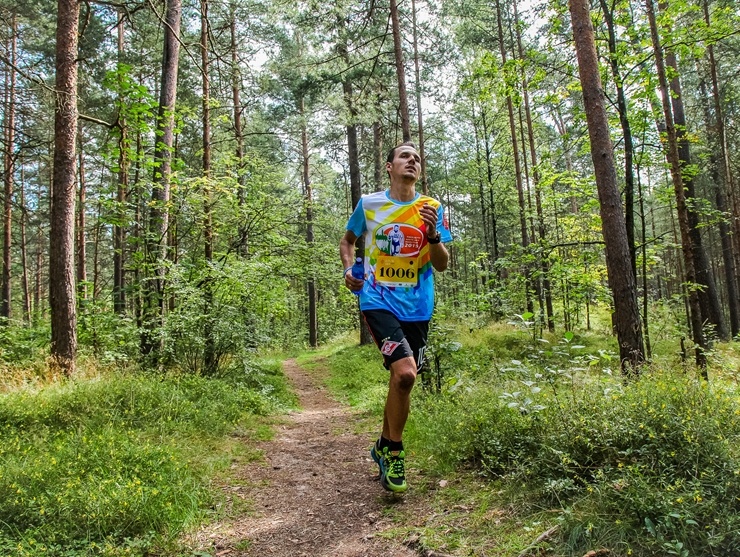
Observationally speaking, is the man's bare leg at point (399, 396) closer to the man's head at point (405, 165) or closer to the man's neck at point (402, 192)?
the man's neck at point (402, 192)

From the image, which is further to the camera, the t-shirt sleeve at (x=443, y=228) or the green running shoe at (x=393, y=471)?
the t-shirt sleeve at (x=443, y=228)

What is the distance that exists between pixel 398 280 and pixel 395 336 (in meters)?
0.43

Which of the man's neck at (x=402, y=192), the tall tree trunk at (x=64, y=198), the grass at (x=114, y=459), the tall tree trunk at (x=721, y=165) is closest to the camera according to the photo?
the grass at (x=114, y=459)

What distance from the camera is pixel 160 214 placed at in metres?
8.70

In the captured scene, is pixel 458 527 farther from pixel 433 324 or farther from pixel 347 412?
pixel 347 412

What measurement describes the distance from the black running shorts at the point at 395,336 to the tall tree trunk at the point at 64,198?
209 inches

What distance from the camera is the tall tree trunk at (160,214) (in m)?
7.38

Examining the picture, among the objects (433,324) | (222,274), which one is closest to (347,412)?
(433,324)

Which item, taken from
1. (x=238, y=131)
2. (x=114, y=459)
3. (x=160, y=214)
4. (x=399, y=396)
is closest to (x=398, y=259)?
(x=399, y=396)

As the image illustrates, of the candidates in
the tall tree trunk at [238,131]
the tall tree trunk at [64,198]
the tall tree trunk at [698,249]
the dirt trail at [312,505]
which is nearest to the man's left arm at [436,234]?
the dirt trail at [312,505]

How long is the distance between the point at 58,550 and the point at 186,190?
7461 mm

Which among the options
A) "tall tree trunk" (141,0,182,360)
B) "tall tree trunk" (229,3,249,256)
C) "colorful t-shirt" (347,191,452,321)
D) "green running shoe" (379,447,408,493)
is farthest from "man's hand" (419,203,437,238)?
"tall tree trunk" (229,3,249,256)

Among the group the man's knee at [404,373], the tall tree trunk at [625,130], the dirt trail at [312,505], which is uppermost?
the tall tree trunk at [625,130]

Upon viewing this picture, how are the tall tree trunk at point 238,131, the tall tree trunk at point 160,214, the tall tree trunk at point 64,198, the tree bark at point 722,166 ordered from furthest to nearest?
A: the tree bark at point 722,166, the tall tree trunk at point 238,131, the tall tree trunk at point 160,214, the tall tree trunk at point 64,198
